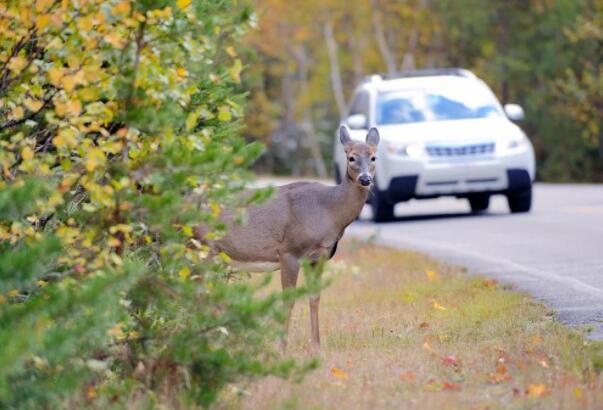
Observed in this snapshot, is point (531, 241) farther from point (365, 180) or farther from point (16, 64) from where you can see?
point (16, 64)

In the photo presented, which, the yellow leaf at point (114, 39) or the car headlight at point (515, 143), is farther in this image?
the car headlight at point (515, 143)

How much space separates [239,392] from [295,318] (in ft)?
15.5

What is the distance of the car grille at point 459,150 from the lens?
74.8ft

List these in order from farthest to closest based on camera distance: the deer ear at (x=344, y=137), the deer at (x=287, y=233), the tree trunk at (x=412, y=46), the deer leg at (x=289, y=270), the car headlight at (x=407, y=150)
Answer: the tree trunk at (x=412, y=46) < the car headlight at (x=407, y=150) < the deer ear at (x=344, y=137) < the deer at (x=287, y=233) < the deer leg at (x=289, y=270)

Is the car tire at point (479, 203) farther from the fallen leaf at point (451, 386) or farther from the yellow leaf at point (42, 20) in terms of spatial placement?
the yellow leaf at point (42, 20)

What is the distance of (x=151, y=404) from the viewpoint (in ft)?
26.5

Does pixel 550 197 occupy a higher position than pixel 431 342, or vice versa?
pixel 431 342

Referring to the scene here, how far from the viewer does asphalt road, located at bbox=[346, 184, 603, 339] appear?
1283 centimetres

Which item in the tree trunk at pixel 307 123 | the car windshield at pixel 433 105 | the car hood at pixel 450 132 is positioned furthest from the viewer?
the tree trunk at pixel 307 123

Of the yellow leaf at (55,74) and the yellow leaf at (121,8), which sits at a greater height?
the yellow leaf at (121,8)

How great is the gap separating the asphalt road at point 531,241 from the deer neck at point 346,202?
269mm

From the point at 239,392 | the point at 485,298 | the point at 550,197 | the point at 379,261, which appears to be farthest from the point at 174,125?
the point at 550,197

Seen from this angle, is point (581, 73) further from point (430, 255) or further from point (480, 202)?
point (430, 255)

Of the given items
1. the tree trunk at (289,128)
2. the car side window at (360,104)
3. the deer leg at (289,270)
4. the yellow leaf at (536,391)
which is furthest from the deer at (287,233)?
the tree trunk at (289,128)
